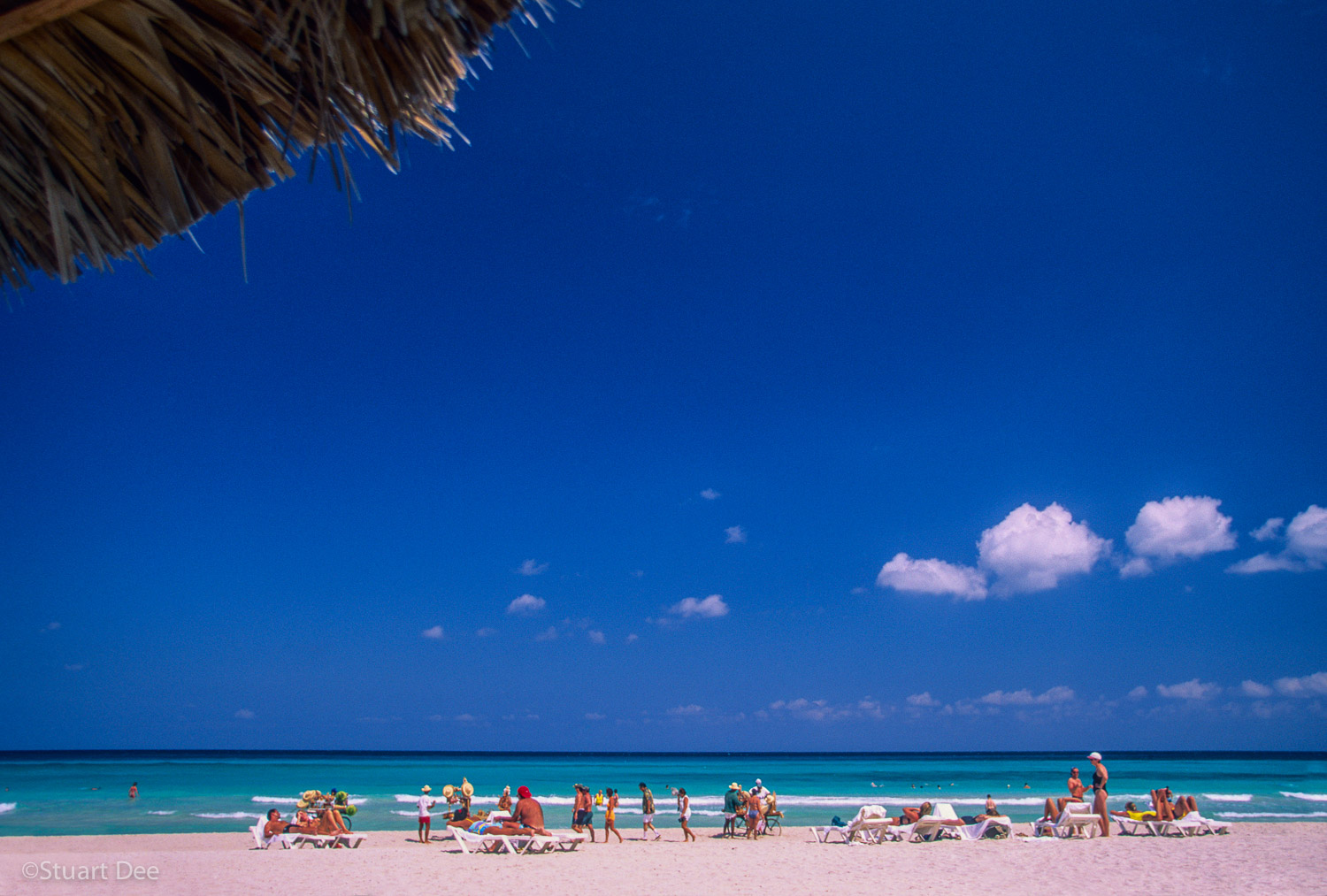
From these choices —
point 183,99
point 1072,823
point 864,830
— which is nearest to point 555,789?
point 864,830

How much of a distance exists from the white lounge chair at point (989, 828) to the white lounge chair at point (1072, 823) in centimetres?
51

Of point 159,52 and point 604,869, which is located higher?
point 159,52

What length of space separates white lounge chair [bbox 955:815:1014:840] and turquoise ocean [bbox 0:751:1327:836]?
274 inches

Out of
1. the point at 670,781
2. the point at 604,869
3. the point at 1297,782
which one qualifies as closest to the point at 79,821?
the point at 604,869

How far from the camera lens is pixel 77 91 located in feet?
6.02

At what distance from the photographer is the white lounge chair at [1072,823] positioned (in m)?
14.5

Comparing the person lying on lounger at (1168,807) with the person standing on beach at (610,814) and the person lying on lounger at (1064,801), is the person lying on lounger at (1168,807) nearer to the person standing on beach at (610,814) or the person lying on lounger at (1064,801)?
the person lying on lounger at (1064,801)

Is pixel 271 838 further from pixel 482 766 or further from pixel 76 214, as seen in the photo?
pixel 482 766

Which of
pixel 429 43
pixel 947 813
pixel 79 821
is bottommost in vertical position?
pixel 79 821

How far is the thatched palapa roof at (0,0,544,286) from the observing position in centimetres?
175

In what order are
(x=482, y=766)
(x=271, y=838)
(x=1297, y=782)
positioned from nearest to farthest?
(x=271, y=838) → (x=1297, y=782) → (x=482, y=766)

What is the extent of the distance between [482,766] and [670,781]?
2371 centimetres

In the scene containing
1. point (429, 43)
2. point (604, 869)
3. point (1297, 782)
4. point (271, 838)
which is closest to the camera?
point (429, 43)

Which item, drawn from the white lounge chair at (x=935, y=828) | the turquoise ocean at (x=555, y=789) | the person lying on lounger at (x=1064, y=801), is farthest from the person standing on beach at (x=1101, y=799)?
the turquoise ocean at (x=555, y=789)
